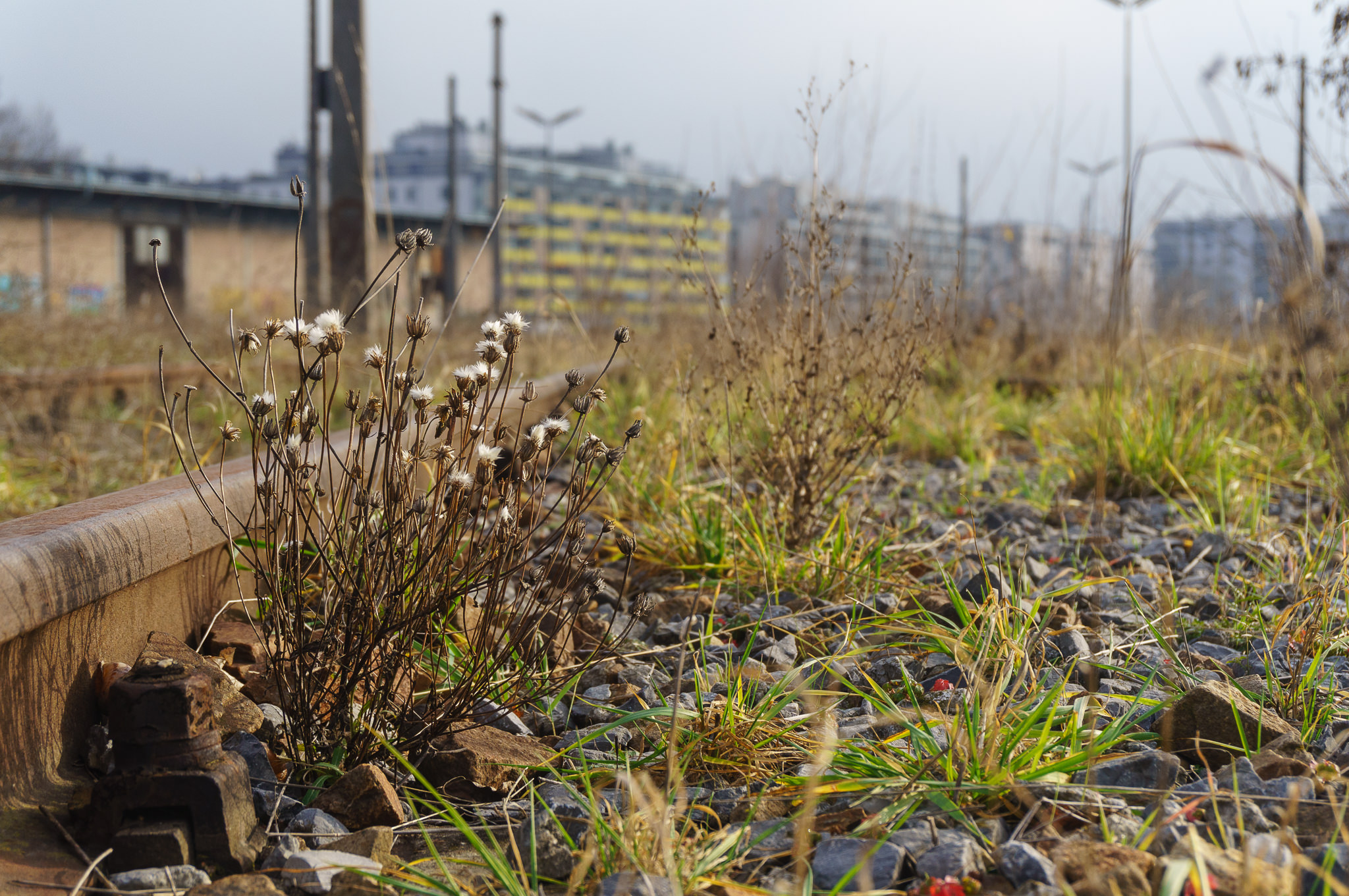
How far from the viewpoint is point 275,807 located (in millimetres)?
1812

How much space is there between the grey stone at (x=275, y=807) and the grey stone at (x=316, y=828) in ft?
0.09

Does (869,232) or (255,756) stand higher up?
(869,232)

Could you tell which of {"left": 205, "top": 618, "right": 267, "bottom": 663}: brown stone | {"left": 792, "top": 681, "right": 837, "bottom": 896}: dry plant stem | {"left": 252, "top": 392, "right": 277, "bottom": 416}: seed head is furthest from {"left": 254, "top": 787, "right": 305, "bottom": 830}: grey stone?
{"left": 792, "top": 681, "right": 837, "bottom": 896}: dry plant stem

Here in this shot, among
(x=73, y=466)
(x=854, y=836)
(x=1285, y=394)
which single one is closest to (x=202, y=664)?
(x=854, y=836)

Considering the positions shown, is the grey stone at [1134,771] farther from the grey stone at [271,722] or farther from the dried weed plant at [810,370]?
the dried weed plant at [810,370]

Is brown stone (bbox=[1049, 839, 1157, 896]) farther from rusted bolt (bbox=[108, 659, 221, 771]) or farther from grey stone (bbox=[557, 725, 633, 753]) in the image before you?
rusted bolt (bbox=[108, 659, 221, 771])

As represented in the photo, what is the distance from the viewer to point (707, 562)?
3.32m

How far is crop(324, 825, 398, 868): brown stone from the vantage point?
65.9 inches

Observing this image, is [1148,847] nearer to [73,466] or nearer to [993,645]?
[993,645]

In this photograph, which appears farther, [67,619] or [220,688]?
[220,688]

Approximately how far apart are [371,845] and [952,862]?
90 centimetres

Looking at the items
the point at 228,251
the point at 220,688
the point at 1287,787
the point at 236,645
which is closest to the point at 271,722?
the point at 220,688

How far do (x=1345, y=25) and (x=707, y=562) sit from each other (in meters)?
2.89

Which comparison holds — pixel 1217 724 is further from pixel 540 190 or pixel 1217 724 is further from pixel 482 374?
pixel 540 190
